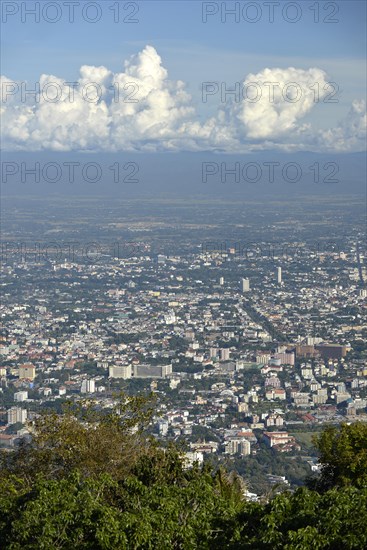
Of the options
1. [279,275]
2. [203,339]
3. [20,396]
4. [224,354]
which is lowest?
[20,396]

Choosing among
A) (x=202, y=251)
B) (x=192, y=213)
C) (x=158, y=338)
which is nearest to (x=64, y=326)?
(x=158, y=338)

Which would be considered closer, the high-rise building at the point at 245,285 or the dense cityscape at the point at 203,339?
the dense cityscape at the point at 203,339

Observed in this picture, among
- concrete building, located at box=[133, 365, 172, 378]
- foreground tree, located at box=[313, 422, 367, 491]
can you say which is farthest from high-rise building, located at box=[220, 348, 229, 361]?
foreground tree, located at box=[313, 422, 367, 491]

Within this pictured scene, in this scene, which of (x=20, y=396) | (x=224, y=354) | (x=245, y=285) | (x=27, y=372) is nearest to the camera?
(x=20, y=396)

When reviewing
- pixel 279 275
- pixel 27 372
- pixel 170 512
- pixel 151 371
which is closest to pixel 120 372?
pixel 151 371

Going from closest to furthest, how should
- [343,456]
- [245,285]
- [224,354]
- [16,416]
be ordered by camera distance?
[343,456] < [16,416] < [224,354] < [245,285]

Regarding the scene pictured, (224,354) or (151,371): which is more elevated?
(224,354)

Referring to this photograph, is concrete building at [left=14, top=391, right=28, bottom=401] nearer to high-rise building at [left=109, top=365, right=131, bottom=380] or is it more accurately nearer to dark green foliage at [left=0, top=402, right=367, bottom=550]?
high-rise building at [left=109, top=365, right=131, bottom=380]

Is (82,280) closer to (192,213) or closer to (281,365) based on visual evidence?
(281,365)

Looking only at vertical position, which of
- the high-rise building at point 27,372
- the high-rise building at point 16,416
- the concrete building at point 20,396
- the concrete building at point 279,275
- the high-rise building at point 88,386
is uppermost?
the concrete building at point 279,275

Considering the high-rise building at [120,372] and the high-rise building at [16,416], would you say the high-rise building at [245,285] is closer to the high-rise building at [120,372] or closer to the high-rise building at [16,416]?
the high-rise building at [120,372]

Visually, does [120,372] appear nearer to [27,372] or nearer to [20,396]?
[27,372]

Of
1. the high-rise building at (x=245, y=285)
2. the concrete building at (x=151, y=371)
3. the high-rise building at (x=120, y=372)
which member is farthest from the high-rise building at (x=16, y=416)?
the high-rise building at (x=245, y=285)
